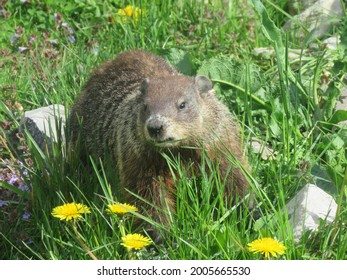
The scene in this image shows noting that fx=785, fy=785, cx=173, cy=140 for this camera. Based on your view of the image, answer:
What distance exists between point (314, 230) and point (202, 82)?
4.17 feet

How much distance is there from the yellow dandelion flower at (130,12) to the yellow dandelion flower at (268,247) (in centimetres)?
357

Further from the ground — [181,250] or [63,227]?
[181,250]

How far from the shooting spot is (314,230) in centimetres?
413

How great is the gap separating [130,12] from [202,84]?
2.49 m

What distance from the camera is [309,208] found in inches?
171

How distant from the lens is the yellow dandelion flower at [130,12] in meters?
6.91

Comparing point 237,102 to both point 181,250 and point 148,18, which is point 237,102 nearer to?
point 148,18

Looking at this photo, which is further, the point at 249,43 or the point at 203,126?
the point at 249,43

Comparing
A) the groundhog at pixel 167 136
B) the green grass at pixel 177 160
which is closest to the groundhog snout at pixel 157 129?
the groundhog at pixel 167 136

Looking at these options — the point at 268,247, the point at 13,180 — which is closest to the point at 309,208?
the point at 268,247

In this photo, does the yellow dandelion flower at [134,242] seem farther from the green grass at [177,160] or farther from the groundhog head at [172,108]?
the groundhog head at [172,108]

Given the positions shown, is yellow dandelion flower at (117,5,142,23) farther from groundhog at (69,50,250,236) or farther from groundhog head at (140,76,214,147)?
groundhog head at (140,76,214,147)

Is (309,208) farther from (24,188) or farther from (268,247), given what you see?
(24,188)

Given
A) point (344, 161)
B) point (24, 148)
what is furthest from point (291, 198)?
point (24, 148)
